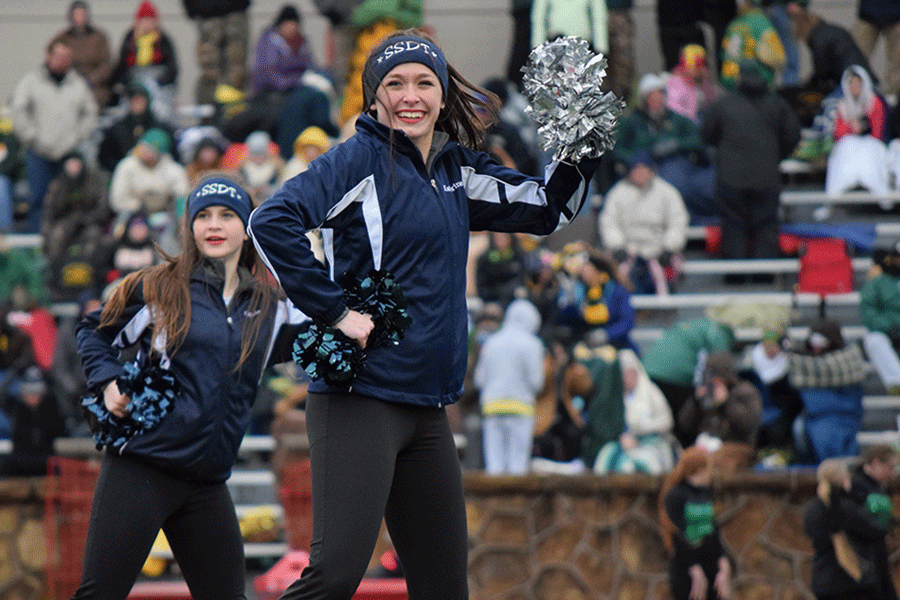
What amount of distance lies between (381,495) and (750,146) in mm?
7663

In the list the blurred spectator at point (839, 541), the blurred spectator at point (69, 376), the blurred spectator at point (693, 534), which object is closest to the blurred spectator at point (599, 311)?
the blurred spectator at point (693, 534)

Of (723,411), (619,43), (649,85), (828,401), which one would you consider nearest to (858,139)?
(649,85)

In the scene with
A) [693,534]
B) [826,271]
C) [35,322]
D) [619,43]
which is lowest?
[693,534]

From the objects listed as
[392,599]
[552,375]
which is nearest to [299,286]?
[392,599]

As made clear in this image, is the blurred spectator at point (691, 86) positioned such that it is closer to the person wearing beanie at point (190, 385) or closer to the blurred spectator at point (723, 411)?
the blurred spectator at point (723, 411)

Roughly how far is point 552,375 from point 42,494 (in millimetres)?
3317

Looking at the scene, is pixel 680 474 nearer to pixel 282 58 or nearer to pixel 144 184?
pixel 144 184

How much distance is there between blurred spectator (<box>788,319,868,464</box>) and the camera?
8742mm

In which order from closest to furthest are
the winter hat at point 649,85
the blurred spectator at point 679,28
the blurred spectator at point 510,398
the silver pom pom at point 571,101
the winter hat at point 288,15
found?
the silver pom pom at point 571,101
the blurred spectator at point 510,398
the winter hat at point 649,85
the winter hat at point 288,15
the blurred spectator at point 679,28

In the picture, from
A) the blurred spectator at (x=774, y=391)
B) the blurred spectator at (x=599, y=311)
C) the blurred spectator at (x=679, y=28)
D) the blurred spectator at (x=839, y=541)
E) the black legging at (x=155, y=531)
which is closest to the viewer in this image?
the black legging at (x=155, y=531)

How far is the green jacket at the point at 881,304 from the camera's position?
9.63 metres

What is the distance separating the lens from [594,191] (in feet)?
36.4

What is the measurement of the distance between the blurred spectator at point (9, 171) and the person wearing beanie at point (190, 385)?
7.67 m

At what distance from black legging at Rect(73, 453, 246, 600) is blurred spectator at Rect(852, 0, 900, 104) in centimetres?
906
